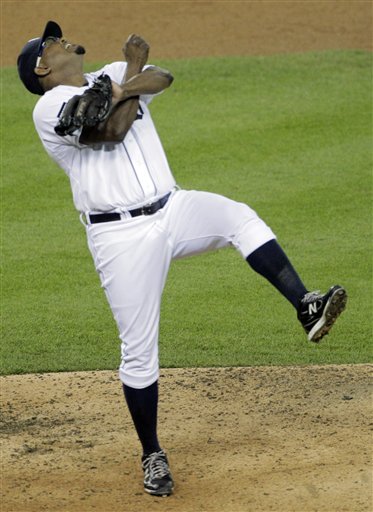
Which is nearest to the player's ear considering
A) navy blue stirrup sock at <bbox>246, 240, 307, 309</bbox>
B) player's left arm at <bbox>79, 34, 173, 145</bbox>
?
player's left arm at <bbox>79, 34, 173, 145</bbox>

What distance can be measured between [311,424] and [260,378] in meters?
0.82

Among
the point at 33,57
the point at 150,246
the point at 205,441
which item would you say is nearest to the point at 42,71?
the point at 33,57

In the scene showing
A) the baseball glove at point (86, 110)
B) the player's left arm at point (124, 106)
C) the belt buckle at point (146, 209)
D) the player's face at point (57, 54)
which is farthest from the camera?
the player's face at point (57, 54)

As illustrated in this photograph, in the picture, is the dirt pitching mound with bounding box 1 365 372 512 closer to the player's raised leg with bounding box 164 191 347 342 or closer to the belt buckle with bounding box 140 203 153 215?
the player's raised leg with bounding box 164 191 347 342

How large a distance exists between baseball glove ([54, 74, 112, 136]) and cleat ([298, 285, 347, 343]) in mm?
A: 1172

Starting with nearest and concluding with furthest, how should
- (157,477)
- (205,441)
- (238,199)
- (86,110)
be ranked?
(86,110) < (157,477) < (205,441) < (238,199)

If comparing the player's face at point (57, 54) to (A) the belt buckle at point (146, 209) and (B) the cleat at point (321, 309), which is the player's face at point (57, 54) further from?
(B) the cleat at point (321, 309)

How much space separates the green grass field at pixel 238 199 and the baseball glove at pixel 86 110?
2544 mm

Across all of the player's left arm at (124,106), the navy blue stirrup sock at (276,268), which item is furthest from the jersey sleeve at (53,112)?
the navy blue stirrup sock at (276,268)

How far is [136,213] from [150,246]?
0.52ft

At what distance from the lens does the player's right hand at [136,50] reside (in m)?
5.10

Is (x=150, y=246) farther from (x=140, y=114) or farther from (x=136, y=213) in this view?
(x=140, y=114)

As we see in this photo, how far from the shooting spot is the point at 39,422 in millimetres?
6078

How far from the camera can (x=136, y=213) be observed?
5.01m
